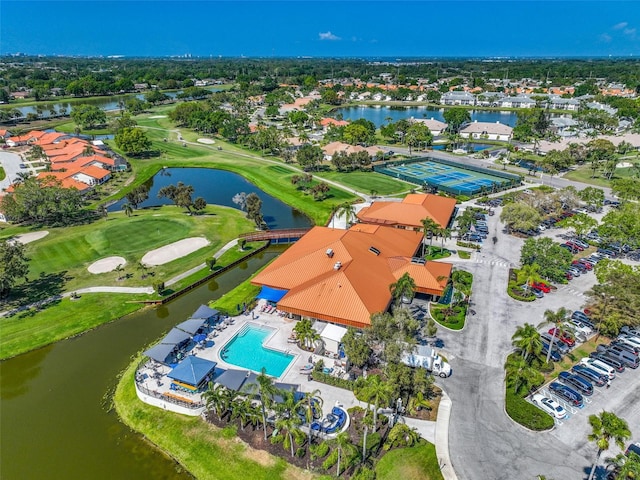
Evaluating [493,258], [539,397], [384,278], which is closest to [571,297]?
[493,258]

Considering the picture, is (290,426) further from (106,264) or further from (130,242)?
(130,242)

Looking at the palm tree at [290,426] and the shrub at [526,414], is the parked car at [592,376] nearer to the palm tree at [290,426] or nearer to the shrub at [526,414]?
the shrub at [526,414]

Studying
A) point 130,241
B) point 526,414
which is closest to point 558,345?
point 526,414

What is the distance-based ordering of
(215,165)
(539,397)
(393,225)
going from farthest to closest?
(215,165)
(393,225)
(539,397)

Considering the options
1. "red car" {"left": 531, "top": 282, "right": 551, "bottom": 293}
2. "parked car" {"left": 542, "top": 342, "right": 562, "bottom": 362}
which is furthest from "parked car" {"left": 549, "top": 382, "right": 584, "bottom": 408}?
"red car" {"left": 531, "top": 282, "right": 551, "bottom": 293}

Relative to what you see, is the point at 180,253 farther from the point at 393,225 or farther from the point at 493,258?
the point at 493,258

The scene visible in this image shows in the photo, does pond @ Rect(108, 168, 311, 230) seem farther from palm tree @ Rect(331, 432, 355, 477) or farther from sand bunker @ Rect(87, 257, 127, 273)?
palm tree @ Rect(331, 432, 355, 477)

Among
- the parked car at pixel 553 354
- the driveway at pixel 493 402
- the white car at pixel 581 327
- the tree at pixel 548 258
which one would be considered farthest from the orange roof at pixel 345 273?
the white car at pixel 581 327
